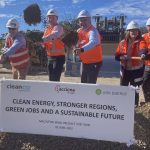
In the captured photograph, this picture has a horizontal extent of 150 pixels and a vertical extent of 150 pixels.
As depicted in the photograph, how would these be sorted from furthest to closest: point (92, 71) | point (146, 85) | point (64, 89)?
point (146, 85) < point (92, 71) < point (64, 89)

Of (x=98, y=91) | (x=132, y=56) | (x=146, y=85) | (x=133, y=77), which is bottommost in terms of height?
(x=146, y=85)

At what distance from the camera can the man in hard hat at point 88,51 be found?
26.8 feet

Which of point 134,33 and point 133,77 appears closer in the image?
point 134,33

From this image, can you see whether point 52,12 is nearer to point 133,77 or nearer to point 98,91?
point 133,77

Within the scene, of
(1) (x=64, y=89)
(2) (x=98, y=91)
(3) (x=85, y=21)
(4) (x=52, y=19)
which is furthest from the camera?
(4) (x=52, y=19)

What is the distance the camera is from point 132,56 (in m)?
8.38

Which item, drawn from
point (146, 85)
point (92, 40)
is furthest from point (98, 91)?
point (146, 85)

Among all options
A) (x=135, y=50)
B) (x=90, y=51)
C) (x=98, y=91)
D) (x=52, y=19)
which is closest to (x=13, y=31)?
(x=52, y=19)

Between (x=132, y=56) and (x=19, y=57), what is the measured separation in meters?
2.13

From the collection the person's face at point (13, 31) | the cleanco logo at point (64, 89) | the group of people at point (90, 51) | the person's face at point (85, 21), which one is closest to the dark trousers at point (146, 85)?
the group of people at point (90, 51)

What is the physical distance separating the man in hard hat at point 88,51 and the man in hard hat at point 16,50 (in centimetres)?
108

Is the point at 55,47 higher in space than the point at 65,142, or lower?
higher

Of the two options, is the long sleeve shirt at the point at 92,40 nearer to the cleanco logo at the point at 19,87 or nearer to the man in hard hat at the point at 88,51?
the man in hard hat at the point at 88,51

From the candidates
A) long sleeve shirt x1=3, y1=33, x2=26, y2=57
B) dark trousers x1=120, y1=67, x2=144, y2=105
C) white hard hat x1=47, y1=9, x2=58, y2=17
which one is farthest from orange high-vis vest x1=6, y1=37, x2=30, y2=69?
dark trousers x1=120, y1=67, x2=144, y2=105
